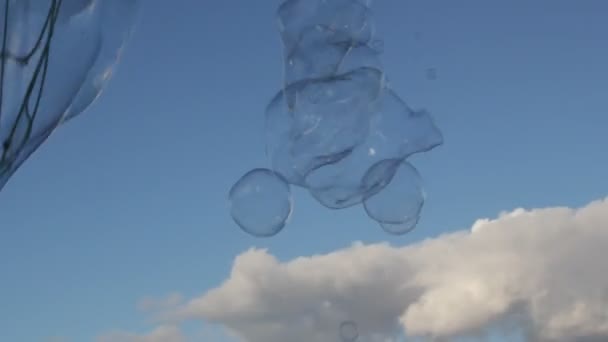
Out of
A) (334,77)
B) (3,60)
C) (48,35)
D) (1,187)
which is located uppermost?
(334,77)

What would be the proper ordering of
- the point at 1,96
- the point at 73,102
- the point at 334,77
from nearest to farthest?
the point at 1,96 → the point at 73,102 → the point at 334,77

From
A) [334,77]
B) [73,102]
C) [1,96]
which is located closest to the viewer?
[1,96]

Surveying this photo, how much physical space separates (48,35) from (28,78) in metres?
0.51

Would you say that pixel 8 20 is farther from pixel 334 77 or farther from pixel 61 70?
pixel 334 77

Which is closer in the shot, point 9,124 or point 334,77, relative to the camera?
point 9,124

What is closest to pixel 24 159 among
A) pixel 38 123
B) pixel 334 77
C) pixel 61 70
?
pixel 38 123

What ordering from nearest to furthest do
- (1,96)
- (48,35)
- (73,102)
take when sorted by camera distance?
(1,96), (48,35), (73,102)

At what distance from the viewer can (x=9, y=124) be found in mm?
8391

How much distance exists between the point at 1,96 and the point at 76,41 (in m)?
1.44

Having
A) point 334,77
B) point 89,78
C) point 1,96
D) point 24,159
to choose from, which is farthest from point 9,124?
point 334,77

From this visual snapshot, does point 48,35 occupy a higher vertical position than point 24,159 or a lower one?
higher

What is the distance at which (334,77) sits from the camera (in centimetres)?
1830

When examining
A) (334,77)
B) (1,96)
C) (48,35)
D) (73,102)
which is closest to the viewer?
(1,96)

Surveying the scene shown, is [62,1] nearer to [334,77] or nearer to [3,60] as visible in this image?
[3,60]
